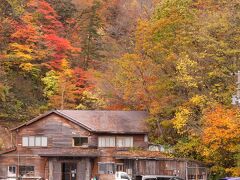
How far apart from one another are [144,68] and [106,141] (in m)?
7.58

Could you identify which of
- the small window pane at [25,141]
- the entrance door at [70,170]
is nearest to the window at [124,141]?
the entrance door at [70,170]

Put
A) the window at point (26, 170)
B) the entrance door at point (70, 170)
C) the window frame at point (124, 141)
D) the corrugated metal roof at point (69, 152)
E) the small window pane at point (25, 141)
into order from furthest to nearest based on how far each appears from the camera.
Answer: the window frame at point (124, 141)
the small window pane at point (25, 141)
the window at point (26, 170)
the entrance door at point (70, 170)
the corrugated metal roof at point (69, 152)

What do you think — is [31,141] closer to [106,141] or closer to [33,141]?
[33,141]

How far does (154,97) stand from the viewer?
52.0 meters

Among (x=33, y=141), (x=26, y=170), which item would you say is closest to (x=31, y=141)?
(x=33, y=141)

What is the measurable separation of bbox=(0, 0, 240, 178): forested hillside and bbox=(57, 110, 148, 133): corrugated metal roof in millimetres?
1293

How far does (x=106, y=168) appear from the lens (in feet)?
162

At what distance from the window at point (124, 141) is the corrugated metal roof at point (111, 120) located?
2.75 feet

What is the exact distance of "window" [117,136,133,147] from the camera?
50.9m

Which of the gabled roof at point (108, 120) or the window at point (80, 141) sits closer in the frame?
the gabled roof at point (108, 120)

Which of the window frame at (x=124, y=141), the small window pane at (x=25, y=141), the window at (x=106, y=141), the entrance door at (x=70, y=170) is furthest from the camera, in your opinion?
the window frame at (x=124, y=141)

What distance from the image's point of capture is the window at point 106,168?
4925cm

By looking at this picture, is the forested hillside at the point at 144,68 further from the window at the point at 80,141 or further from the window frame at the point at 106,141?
the window at the point at 80,141

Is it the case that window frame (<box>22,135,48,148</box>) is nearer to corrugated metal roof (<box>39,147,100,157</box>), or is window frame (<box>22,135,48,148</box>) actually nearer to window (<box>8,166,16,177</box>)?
corrugated metal roof (<box>39,147,100,157</box>)
